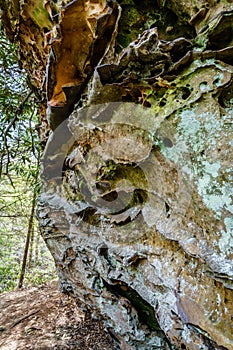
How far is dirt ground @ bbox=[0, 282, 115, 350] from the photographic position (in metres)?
1.64

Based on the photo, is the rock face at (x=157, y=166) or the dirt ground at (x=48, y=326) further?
the dirt ground at (x=48, y=326)

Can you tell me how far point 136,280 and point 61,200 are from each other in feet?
2.24

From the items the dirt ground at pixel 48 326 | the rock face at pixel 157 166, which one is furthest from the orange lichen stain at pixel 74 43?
the dirt ground at pixel 48 326

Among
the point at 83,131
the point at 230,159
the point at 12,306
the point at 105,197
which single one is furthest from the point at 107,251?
the point at 12,306

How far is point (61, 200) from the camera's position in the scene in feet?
5.27

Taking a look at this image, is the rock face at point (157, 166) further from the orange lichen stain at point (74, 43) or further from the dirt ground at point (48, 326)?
the dirt ground at point (48, 326)

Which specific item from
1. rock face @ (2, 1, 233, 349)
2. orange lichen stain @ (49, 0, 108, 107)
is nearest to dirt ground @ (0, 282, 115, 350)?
rock face @ (2, 1, 233, 349)

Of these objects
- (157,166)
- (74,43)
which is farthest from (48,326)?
(74,43)

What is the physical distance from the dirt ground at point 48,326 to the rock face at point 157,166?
0.32 meters

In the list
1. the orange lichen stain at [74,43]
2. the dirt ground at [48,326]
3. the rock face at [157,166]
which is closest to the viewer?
the rock face at [157,166]

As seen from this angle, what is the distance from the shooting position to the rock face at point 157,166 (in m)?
0.84

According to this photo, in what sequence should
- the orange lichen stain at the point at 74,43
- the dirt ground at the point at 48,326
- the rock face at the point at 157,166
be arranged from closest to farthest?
the rock face at the point at 157,166
the orange lichen stain at the point at 74,43
the dirt ground at the point at 48,326

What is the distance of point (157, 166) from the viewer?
99cm

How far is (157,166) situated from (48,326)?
62.8 inches
